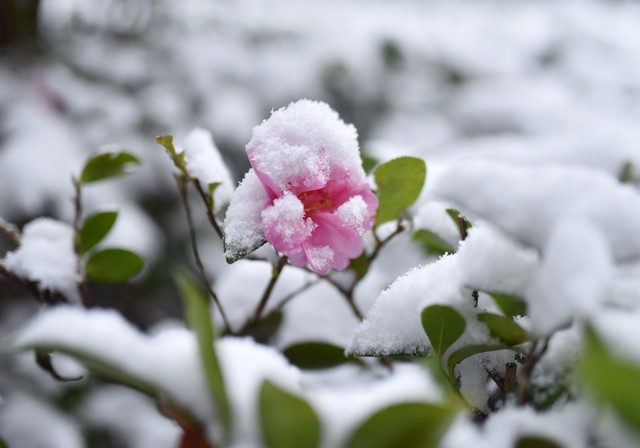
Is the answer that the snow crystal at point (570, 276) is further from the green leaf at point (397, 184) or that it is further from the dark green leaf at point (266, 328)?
the dark green leaf at point (266, 328)

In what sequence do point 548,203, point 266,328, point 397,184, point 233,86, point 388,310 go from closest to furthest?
point 548,203 → point 388,310 → point 397,184 → point 266,328 → point 233,86

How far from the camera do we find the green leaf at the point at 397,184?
1.87ft

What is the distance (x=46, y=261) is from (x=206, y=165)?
0.20 m

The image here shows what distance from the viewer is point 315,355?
2.05ft

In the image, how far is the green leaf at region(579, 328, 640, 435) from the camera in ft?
0.78

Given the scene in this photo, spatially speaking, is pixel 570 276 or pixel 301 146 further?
pixel 301 146

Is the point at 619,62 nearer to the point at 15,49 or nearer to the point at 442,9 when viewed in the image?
the point at 442,9

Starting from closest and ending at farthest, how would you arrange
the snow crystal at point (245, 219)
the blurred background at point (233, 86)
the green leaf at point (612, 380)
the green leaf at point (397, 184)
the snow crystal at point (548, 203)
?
the green leaf at point (612, 380), the snow crystal at point (548, 203), the snow crystal at point (245, 219), the green leaf at point (397, 184), the blurred background at point (233, 86)

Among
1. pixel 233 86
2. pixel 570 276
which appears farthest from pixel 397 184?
pixel 233 86

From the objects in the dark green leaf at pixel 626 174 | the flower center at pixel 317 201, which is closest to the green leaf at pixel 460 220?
the flower center at pixel 317 201

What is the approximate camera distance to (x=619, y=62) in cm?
272

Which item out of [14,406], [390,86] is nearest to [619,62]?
[390,86]

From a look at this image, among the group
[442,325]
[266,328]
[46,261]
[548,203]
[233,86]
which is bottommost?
[233,86]

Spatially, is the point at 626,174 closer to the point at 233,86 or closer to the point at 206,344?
the point at 206,344
